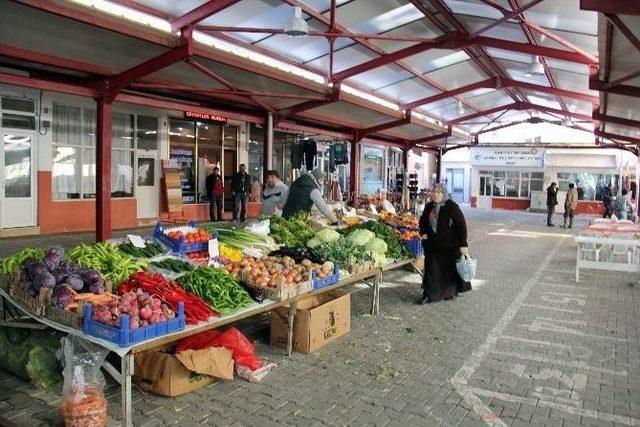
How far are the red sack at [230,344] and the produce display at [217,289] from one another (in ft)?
0.98

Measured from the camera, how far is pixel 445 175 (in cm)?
4056

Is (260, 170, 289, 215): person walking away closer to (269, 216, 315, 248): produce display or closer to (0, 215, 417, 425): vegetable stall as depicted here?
(269, 216, 315, 248): produce display

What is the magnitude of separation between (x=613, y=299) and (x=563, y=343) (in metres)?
2.87

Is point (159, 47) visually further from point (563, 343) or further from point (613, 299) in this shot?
point (613, 299)

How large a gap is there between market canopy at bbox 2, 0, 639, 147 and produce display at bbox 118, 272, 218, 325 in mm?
4331

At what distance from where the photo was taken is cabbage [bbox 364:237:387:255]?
6.98 m

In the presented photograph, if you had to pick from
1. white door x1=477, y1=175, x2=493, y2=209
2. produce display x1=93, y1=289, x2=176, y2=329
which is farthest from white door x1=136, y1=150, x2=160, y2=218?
white door x1=477, y1=175, x2=493, y2=209

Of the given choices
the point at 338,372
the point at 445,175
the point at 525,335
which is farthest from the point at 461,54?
the point at 445,175

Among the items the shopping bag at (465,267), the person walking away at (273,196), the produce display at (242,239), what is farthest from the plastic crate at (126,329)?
the person walking away at (273,196)

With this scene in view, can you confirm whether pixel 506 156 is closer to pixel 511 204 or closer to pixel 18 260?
pixel 511 204

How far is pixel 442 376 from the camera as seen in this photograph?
466 centimetres

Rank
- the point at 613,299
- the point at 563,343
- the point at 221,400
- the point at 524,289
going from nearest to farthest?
the point at 221,400, the point at 563,343, the point at 613,299, the point at 524,289

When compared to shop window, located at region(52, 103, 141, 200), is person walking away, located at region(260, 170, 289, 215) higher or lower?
lower

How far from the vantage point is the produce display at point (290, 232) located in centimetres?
694
